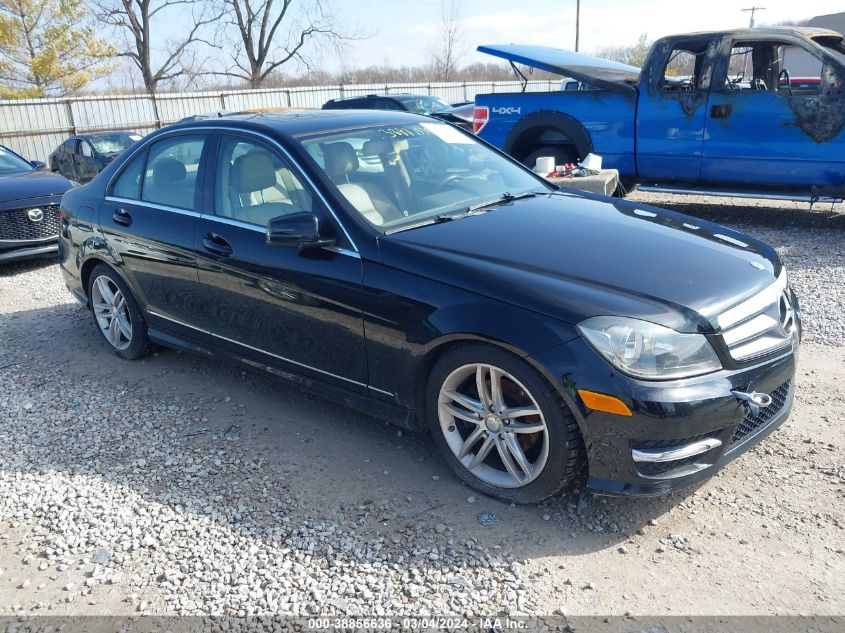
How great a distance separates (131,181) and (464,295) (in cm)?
299

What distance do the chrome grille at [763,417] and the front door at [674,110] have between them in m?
5.59

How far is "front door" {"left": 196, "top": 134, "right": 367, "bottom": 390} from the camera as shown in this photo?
11.8ft

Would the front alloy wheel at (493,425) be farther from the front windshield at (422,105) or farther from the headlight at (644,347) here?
the front windshield at (422,105)

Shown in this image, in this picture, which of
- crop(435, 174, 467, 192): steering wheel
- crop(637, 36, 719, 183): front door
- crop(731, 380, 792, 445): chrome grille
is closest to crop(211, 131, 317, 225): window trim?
crop(435, 174, 467, 192): steering wheel

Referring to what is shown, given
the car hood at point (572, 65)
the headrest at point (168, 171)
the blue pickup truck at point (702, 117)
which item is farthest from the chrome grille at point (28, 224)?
the car hood at point (572, 65)

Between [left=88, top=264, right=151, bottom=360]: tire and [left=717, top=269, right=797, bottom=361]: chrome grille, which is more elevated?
[left=717, top=269, right=797, bottom=361]: chrome grille

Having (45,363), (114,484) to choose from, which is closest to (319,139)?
(114,484)

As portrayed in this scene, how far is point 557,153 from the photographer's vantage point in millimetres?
9195

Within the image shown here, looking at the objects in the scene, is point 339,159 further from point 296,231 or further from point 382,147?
point 296,231

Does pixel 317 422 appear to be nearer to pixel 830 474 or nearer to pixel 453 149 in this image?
pixel 453 149

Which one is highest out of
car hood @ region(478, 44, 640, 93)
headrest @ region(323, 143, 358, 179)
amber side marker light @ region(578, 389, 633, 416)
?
car hood @ region(478, 44, 640, 93)

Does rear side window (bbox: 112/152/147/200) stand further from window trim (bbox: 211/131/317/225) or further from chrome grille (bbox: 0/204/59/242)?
chrome grille (bbox: 0/204/59/242)

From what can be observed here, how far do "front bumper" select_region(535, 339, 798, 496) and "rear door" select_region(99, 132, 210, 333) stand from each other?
2.56 m

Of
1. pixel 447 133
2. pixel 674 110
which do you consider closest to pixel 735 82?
pixel 674 110
